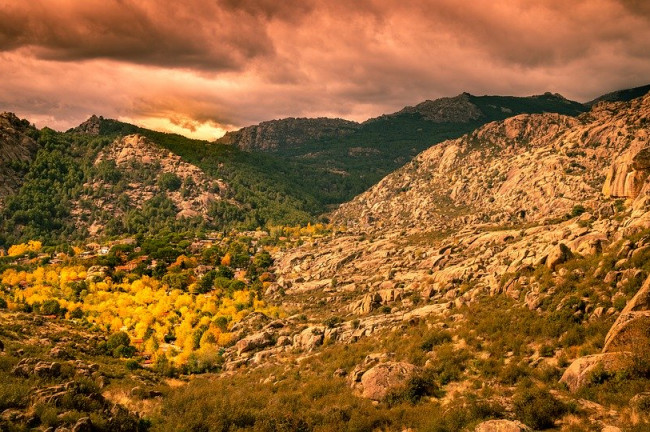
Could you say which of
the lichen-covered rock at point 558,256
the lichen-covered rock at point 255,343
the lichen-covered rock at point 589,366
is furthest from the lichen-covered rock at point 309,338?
the lichen-covered rock at point 589,366

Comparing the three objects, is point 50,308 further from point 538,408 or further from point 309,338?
point 538,408

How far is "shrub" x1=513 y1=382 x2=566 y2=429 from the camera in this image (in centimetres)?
2941

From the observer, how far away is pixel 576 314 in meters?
43.4

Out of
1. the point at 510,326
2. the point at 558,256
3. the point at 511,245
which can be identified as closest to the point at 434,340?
the point at 510,326

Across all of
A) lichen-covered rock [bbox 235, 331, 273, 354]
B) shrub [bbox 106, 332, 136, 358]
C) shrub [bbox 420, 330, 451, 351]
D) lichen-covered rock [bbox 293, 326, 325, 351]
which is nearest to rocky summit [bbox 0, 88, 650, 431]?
shrub [bbox 420, 330, 451, 351]

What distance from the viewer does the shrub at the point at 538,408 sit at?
29.4 meters

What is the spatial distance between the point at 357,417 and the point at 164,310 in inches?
4112

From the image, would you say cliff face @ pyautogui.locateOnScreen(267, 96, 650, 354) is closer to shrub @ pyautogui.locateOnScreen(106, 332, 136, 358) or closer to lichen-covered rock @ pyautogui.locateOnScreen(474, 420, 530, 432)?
lichen-covered rock @ pyautogui.locateOnScreen(474, 420, 530, 432)

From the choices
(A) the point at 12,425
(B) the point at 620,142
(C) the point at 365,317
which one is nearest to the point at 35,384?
(A) the point at 12,425

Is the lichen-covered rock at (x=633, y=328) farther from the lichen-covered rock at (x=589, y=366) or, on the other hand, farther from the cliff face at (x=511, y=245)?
the cliff face at (x=511, y=245)

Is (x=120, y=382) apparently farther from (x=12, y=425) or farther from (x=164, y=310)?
(x=164, y=310)

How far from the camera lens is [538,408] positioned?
1181 inches

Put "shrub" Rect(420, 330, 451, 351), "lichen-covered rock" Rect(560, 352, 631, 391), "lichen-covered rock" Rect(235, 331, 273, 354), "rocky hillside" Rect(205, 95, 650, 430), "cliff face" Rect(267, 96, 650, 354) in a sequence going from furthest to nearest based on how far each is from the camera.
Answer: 1. "lichen-covered rock" Rect(235, 331, 273, 354)
2. "cliff face" Rect(267, 96, 650, 354)
3. "shrub" Rect(420, 330, 451, 351)
4. "rocky hillside" Rect(205, 95, 650, 430)
5. "lichen-covered rock" Rect(560, 352, 631, 391)

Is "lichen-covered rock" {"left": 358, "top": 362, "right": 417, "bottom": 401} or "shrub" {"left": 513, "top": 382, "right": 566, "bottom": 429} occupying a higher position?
"shrub" {"left": 513, "top": 382, "right": 566, "bottom": 429}
